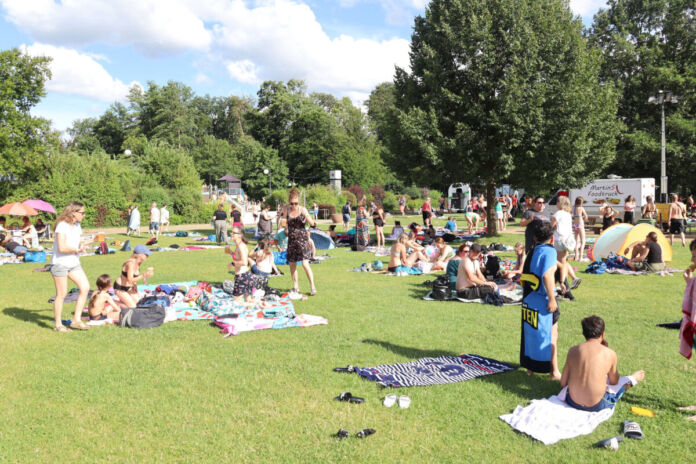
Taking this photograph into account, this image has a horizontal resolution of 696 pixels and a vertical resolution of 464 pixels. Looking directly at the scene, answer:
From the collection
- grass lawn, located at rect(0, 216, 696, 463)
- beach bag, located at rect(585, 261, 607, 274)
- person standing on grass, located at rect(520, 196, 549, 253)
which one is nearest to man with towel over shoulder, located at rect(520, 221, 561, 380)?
grass lawn, located at rect(0, 216, 696, 463)

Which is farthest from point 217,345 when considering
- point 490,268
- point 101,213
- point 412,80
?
point 101,213

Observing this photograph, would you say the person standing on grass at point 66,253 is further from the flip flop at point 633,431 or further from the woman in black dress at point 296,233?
the flip flop at point 633,431

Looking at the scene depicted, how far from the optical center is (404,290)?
11.0m

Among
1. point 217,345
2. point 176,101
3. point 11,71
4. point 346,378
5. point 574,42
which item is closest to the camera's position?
point 346,378

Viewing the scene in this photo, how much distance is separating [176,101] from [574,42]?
63126 millimetres

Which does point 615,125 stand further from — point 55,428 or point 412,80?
point 55,428

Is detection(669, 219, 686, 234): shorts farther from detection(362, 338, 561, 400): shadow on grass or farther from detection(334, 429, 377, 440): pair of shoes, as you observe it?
detection(334, 429, 377, 440): pair of shoes

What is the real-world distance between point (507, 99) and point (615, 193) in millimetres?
15594

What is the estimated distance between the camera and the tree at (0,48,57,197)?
2916 cm

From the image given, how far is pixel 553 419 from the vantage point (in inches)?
177

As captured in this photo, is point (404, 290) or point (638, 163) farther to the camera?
point (638, 163)

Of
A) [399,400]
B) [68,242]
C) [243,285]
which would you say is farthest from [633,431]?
[68,242]

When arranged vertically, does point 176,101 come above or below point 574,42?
above

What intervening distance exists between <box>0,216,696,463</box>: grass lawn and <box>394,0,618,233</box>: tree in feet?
34.8
